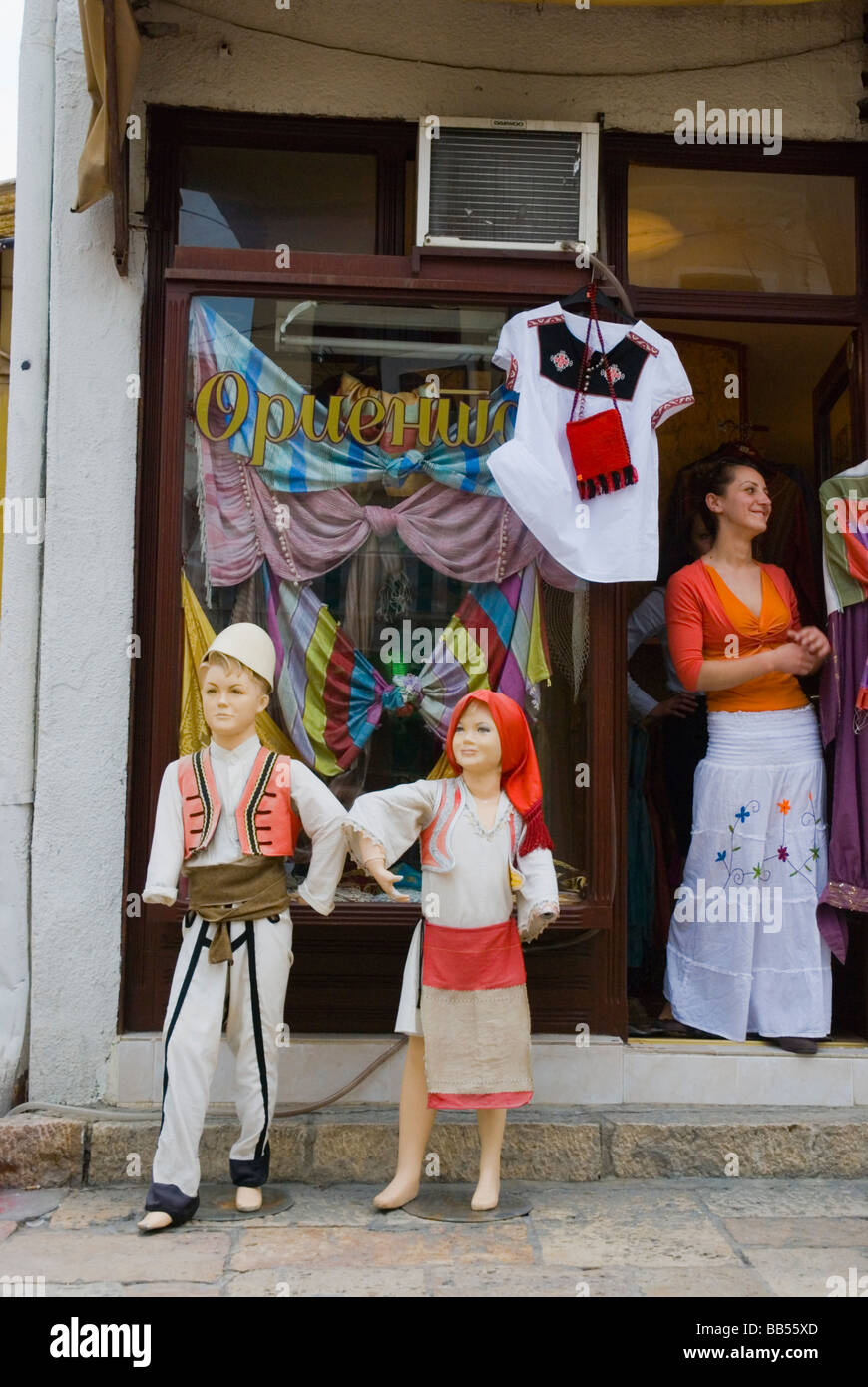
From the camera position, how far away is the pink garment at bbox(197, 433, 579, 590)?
16.9 feet

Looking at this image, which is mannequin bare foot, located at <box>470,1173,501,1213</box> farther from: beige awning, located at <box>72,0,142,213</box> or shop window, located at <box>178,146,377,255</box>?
beige awning, located at <box>72,0,142,213</box>

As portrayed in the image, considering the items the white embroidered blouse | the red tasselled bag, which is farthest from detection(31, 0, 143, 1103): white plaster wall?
the red tasselled bag

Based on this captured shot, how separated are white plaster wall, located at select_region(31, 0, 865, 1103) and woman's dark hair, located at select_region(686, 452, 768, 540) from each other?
1385 millimetres

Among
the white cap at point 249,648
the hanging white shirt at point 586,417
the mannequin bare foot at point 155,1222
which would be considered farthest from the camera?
the hanging white shirt at point 586,417

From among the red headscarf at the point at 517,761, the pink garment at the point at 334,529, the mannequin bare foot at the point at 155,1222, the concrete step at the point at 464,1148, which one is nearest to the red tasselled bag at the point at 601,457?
the pink garment at the point at 334,529

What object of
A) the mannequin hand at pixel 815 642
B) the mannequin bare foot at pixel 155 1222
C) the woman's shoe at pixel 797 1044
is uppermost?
the mannequin hand at pixel 815 642

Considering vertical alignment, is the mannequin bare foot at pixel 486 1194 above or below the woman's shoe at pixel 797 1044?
below

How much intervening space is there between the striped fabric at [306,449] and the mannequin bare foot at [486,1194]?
102 inches

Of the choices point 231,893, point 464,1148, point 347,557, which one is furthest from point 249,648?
point 464,1148

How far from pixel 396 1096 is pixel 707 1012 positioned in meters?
1.33

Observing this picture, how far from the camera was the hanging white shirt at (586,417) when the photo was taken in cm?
496

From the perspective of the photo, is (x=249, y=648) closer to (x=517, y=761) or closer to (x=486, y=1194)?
(x=517, y=761)

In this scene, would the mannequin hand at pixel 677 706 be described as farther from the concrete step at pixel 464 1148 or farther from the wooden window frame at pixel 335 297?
the concrete step at pixel 464 1148

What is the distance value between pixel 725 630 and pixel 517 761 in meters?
1.38
